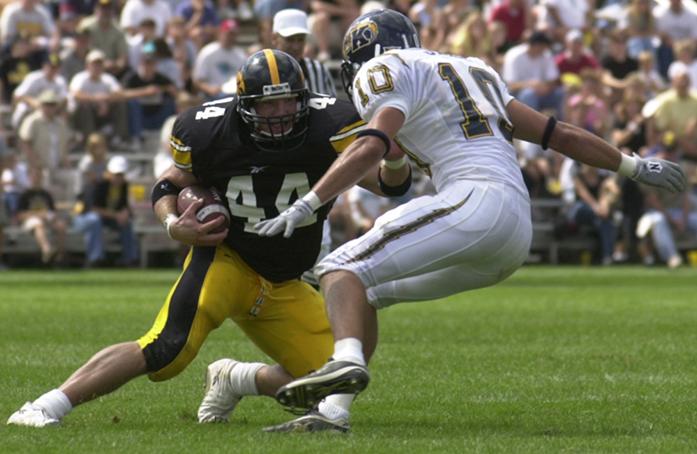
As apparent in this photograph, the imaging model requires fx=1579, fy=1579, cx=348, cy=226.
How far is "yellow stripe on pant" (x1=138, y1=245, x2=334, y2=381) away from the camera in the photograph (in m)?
6.03

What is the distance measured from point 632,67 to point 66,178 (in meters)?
7.54

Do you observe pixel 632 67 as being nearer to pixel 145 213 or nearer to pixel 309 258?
pixel 145 213

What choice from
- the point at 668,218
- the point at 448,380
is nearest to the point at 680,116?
the point at 668,218

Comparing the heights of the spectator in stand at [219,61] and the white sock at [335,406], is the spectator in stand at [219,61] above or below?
above

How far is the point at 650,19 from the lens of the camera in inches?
827

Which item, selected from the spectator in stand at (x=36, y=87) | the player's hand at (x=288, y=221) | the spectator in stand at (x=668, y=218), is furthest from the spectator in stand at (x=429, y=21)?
the player's hand at (x=288, y=221)

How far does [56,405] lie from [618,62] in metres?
15.8

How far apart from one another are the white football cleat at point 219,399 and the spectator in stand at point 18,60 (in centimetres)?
1311

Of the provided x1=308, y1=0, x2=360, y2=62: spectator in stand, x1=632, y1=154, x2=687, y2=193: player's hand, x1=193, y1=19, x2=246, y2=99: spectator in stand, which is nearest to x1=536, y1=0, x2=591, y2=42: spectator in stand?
x1=308, y1=0, x2=360, y2=62: spectator in stand

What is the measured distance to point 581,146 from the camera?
6.19 metres

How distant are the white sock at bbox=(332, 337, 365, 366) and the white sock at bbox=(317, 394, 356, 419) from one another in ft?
1.43

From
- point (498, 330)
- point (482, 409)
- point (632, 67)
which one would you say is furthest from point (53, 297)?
point (632, 67)

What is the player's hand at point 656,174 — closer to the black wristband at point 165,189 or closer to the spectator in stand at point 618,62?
the black wristband at point 165,189

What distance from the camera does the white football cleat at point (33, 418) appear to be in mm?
5930
